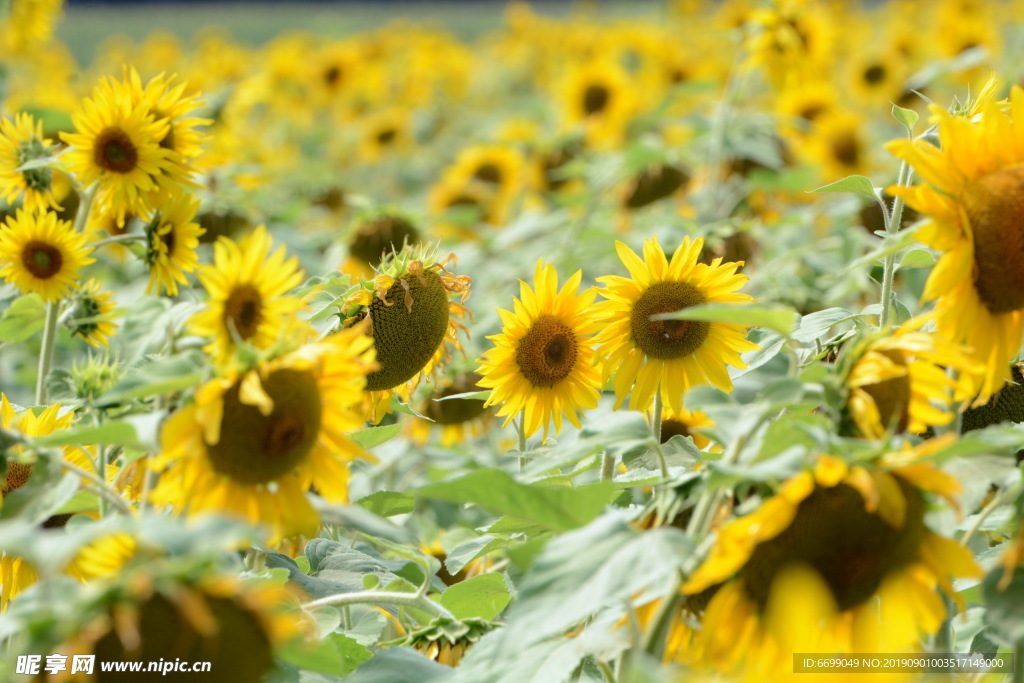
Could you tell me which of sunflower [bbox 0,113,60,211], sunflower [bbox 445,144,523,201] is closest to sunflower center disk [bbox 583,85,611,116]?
sunflower [bbox 445,144,523,201]

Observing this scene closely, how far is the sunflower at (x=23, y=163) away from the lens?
1.39m

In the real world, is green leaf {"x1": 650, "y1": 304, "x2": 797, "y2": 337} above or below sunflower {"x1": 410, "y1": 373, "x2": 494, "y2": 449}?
above

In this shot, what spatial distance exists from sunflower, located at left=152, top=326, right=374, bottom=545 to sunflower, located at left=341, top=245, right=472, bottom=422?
30 cm

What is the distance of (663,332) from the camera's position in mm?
1234

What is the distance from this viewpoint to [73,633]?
56cm

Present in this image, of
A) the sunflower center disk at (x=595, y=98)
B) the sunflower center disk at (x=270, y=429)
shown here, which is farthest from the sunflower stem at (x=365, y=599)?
the sunflower center disk at (x=595, y=98)

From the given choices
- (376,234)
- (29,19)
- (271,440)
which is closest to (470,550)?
(271,440)

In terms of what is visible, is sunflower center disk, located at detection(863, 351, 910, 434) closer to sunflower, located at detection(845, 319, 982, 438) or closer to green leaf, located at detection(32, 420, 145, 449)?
sunflower, located at detection(845, 319, 982, 438)

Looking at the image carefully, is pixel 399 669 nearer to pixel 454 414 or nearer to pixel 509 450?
pixel 509 450

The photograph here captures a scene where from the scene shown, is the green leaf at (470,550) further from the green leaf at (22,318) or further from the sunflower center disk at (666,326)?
the green leaf at (22,318)

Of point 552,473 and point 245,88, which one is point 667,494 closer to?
point 552,473

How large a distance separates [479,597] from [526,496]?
43 cm

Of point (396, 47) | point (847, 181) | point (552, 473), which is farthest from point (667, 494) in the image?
point (396, 47)

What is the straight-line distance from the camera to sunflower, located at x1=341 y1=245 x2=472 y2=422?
1172mm
